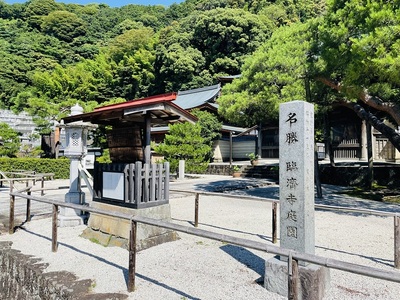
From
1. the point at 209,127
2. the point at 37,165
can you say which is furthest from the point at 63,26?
the point at 209,127

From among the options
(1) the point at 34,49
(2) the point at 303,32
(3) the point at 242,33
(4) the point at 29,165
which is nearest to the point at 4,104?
(1) the point at 34,49

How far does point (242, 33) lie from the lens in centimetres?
3459

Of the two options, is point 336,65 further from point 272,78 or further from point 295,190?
point 295,190

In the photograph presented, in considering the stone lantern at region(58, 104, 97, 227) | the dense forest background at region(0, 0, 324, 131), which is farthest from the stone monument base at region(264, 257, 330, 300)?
the dense forest background at region(0, 0, 324, 131)

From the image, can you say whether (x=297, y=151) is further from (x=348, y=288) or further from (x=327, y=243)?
(x=327, y=243)

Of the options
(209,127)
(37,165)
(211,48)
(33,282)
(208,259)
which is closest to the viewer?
(33,282)

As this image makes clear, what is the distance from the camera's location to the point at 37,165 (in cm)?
1808

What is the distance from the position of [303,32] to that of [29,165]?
1713 centimetres

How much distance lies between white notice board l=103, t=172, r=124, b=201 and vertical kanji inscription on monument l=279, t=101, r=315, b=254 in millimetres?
2764

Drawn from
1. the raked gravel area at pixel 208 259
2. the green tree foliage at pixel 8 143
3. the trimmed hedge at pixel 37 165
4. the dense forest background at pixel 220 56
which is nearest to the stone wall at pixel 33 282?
the raked gravel area at pixel 208 259

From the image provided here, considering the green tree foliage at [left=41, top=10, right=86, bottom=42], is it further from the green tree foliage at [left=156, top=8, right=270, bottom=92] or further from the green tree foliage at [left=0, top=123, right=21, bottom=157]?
the green tree foliage at [left=0, top=123, right=21, bottom=157]

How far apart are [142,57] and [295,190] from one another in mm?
38979

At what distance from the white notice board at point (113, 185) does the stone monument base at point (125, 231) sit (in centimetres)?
19

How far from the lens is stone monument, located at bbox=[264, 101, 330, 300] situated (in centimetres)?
320
